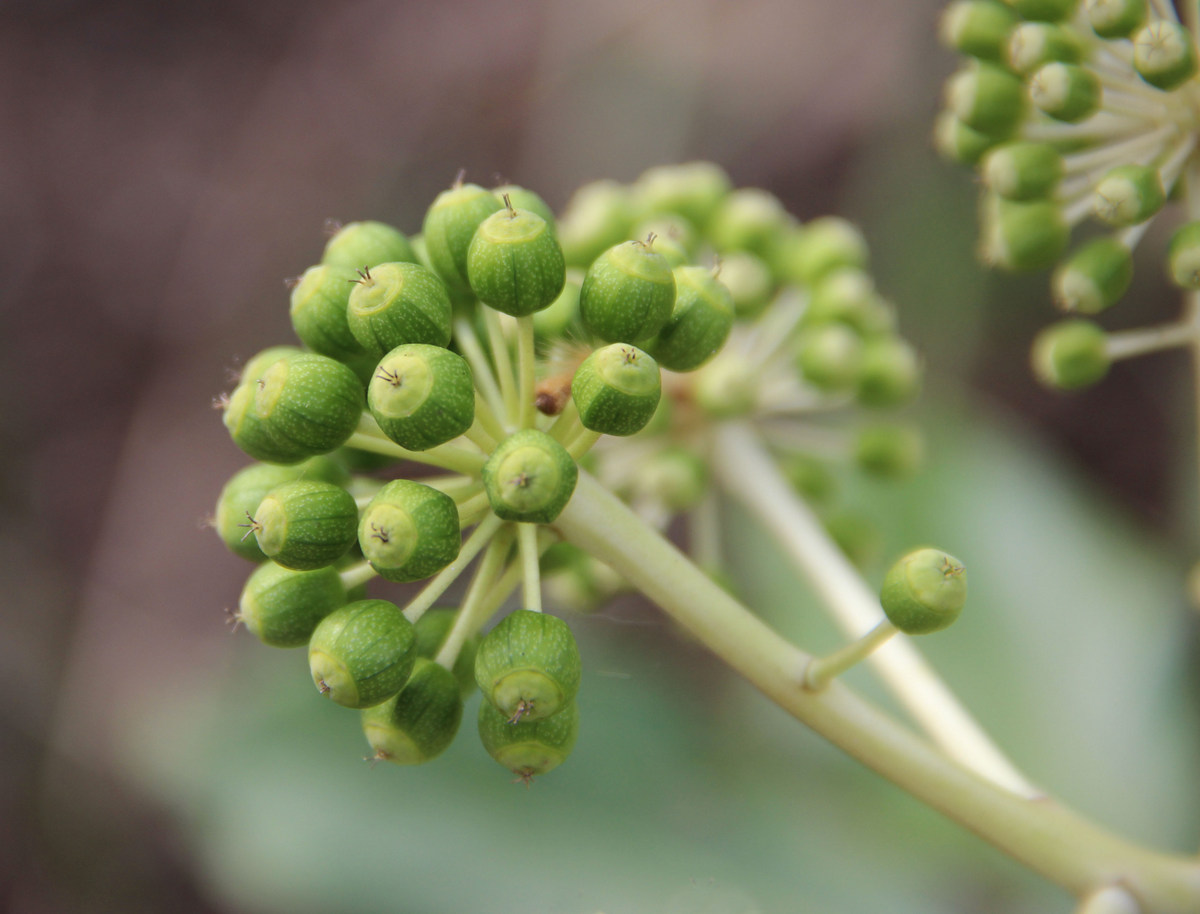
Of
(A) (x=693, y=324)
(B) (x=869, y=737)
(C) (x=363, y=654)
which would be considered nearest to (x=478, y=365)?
(A) (x=693, y=324)

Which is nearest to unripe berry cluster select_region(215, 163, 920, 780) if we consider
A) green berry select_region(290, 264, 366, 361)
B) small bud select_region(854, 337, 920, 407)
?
green berry select_region(290, 264, 366, 361)

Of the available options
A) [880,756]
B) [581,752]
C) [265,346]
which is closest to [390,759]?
[880,756]

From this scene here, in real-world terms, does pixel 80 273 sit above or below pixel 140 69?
below

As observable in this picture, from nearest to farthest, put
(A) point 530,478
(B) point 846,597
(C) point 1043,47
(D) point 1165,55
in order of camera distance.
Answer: (A) point 530,478, (D) point 1165,55, (C) point 1043,47, (B) point 846,597

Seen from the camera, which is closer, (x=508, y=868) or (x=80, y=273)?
(x=508, y=868)

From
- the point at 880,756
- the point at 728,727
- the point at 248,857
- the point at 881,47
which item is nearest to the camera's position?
the point at 880,756

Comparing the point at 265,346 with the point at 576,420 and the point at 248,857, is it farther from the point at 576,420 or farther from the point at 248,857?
the point at 576,420

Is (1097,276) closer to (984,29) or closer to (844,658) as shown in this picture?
(984,29)
